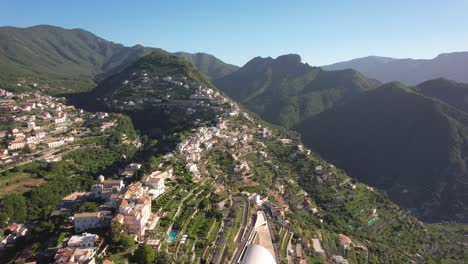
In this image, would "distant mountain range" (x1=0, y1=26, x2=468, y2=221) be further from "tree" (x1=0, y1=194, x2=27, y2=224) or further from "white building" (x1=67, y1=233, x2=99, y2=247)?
"white building" (x1=67, y1=233, x2=99, y2=247)

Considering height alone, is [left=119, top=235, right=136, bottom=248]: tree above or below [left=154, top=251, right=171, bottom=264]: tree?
above

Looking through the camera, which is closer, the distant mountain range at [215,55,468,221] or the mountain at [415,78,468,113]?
the distant mountain range at [215,55,468,221]

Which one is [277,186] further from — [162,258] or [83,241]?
[83,241]

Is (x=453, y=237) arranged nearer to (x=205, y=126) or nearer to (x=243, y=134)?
(x=243, y=134)

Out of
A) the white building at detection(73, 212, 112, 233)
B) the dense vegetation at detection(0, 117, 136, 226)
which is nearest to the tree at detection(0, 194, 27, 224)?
the dense vegetation at detection(0, 117, 136, 226)

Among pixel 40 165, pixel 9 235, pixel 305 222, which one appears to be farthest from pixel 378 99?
pixel 9 235
